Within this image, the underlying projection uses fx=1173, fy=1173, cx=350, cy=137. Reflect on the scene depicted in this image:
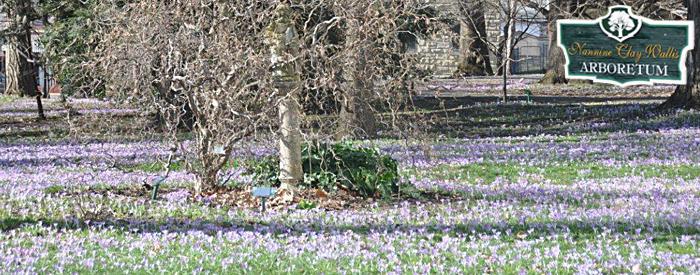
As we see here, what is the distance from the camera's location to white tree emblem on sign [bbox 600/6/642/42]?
15.7m

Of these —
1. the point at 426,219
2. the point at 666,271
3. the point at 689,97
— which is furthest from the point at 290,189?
the point at 689,97

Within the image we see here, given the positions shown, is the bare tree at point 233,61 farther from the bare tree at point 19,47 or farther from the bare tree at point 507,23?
the bare tree at point 19,47

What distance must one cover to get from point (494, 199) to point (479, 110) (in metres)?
17.8

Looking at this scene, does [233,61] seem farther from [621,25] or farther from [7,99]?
[7,99]

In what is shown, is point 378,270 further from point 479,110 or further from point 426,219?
point 479,110

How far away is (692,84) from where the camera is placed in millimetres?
23625

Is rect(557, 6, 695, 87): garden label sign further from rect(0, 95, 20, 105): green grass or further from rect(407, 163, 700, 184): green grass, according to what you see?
rect(0, 95, 20, 105): green grass

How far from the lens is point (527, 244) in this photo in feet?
27.0

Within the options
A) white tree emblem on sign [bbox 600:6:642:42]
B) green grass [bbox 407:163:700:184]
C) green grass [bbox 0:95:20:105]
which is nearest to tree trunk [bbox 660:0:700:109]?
white tree emblem on sign [bbox 600:6:642:42]

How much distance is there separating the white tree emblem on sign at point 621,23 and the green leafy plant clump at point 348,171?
551 cm

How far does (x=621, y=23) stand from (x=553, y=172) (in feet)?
9.99

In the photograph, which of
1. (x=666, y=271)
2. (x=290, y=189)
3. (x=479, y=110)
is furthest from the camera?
(x=479, y=110)

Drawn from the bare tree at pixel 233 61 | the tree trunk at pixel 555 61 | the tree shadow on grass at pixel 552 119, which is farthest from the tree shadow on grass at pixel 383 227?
the tree trunk at pixel 555 61

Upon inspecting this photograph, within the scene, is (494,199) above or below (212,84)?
below
